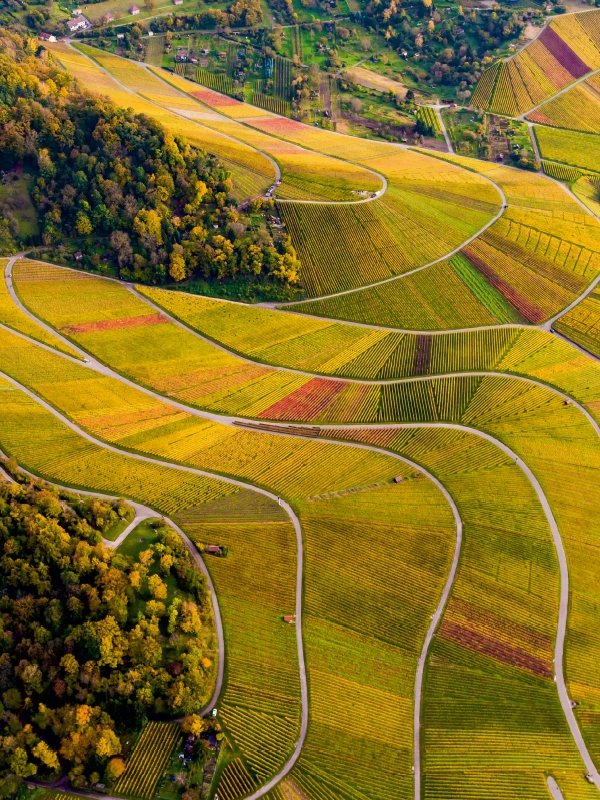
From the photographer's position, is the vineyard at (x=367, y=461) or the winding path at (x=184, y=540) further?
the winding path at (x=184, y=540)

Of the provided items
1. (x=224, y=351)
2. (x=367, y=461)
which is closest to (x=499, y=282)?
(x=367, y=461)

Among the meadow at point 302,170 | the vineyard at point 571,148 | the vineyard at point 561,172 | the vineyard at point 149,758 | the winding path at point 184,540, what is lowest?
the vineyard at point 149,758

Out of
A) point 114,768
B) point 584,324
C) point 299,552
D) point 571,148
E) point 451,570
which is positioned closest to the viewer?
point 114,768

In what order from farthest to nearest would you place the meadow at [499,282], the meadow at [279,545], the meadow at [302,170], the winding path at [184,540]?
1. the meadow at [302,170]
2. the meadow at [499,282]
3. the winding path at [184,540]
4. the meadow at [279,545]

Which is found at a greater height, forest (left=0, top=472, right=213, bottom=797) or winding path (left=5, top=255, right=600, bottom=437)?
winding path (left=5, top=255, right=600, bottom=437)

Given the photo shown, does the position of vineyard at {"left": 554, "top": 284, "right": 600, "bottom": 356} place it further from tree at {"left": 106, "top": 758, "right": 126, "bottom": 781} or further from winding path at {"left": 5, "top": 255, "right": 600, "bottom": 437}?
tree at {"left": 106, "top": 758, "right": 126, "bottom": 781}

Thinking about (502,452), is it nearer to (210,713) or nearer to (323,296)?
(323,296)

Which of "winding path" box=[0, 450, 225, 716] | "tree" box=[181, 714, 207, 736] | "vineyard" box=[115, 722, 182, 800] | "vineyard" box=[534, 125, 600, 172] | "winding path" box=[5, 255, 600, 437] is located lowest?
"vineyard" box=[115, 722, 182, 800]

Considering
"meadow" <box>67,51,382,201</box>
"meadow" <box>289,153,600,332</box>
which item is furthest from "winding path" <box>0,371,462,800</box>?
"meadow" <box>67,51,382,201</box>

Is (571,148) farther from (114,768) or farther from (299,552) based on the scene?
(114,768)

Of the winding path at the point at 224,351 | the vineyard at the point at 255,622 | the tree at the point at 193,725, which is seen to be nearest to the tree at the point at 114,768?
the tree at the point at 193,725

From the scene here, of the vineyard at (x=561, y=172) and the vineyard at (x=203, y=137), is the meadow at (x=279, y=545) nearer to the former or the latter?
the vineyard at (x=203, y=137)
